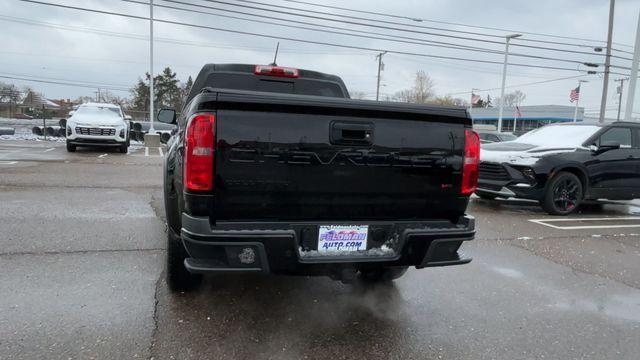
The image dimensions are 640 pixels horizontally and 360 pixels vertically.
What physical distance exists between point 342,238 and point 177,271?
55.4 inches

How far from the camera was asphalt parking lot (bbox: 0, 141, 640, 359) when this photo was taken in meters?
2.95

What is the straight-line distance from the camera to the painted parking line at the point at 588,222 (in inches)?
283

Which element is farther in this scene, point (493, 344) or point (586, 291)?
point (586, 291)

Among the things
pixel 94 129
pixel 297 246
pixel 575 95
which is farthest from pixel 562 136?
pixel 575 95

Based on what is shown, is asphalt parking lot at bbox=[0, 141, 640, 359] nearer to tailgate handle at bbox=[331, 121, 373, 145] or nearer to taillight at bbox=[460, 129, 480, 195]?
taillight at bbox=[460, 129, 480, 195]

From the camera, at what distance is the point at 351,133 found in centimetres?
282

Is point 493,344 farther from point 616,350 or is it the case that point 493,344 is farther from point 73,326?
point 73,326

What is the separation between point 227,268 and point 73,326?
1237 millimetres

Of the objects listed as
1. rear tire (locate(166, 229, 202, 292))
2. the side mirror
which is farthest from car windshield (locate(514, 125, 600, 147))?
rear tire (locate(166, 229, 202, 292))

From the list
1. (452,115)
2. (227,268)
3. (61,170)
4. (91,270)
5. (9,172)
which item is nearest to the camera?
(227,268)

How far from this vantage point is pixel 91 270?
4.10 metres

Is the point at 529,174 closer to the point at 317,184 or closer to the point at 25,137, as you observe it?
the point at 317,184

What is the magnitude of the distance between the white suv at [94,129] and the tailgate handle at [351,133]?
14.0m

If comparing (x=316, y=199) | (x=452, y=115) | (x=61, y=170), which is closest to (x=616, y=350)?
(x=452, y=115)
